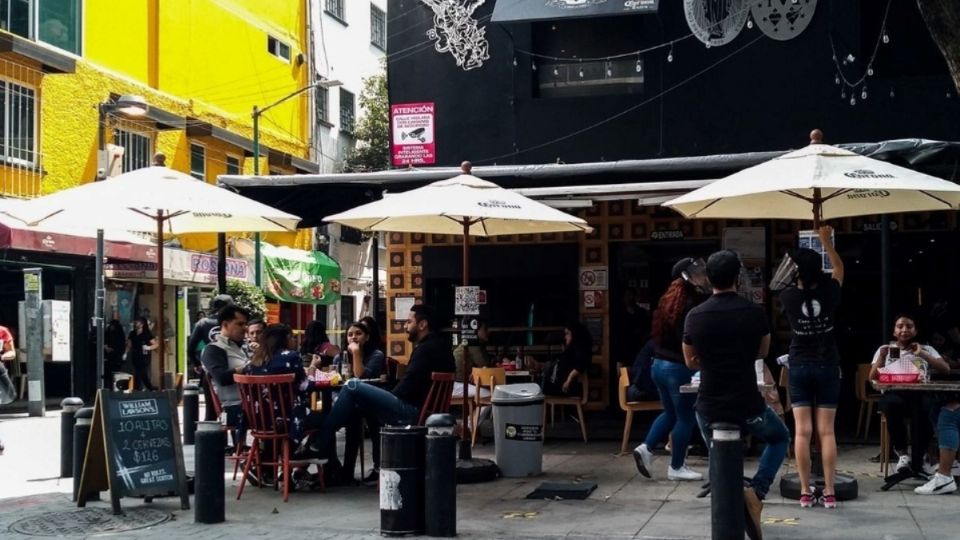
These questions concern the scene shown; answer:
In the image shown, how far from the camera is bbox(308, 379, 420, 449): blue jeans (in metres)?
9.51

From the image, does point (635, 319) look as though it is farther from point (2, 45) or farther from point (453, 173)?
point (2, 45)

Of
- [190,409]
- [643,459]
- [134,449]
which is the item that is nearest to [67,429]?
[134,449]

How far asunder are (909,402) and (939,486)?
0.82 metres

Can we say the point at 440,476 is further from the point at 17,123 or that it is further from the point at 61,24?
the point at 61,24

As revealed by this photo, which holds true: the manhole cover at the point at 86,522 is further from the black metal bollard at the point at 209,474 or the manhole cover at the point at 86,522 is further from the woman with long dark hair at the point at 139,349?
the woman with long dark hair at the point at 139,349

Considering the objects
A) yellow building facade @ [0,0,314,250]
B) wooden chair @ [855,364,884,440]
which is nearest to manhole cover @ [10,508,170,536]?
wooden chair @ [855,364,884,440]

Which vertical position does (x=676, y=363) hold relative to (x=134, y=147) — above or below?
below

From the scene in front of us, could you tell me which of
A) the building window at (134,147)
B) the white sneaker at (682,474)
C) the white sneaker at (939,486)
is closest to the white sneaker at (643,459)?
the white sneaker at (682,474)

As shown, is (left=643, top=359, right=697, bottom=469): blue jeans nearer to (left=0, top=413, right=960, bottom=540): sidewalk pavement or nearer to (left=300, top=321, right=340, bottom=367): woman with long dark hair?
(left=0, top=413, right=960, bottom=540): sidewalk pavement

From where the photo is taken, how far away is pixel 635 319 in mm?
14750

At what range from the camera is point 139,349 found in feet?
77.6

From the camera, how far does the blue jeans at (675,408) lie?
385 inches

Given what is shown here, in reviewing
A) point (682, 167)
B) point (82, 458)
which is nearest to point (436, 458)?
point (82, 458)

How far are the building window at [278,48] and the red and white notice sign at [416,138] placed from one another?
659 inches
